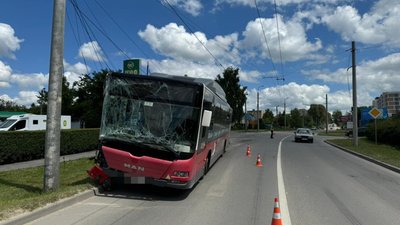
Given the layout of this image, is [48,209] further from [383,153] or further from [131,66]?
[383,153]

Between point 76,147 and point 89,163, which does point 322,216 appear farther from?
point 76,147

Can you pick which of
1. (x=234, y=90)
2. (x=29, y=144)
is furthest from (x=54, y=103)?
(x=234, y=90)

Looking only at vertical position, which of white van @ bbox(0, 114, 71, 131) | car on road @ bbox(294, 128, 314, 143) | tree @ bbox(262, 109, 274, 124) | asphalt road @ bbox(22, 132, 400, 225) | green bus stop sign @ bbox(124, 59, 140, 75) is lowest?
asphalt road @ bbox(22, 132, 400, 225)

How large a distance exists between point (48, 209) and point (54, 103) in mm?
2665

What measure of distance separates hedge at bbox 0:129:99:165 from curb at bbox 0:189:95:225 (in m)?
7.97

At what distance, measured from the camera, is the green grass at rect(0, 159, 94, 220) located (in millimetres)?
6898

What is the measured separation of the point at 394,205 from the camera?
330 inches

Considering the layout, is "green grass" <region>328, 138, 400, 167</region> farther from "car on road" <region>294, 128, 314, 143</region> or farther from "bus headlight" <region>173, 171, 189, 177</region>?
"bus headlight" <region>173, 171, 189, 177</region>

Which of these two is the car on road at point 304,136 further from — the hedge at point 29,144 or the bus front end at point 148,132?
the bus front end at point 148,132

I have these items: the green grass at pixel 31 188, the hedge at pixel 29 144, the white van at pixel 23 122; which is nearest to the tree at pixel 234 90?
the white van at pixel 23 122

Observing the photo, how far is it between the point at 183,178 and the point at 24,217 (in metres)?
3.48

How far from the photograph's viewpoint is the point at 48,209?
7.03 meters

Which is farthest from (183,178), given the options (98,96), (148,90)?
(98,96)

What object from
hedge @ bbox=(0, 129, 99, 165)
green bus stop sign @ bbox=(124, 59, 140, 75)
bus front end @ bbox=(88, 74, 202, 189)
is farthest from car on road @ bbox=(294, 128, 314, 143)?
bus front end @ bbox=(88, 74, 202, 189)
